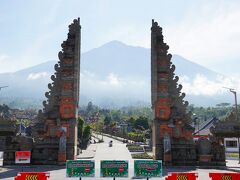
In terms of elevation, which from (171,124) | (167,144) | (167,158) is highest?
(171,124)

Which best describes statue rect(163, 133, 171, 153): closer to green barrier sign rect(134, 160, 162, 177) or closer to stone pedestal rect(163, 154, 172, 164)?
stone pedestal rect(163, 154, 172, 164)

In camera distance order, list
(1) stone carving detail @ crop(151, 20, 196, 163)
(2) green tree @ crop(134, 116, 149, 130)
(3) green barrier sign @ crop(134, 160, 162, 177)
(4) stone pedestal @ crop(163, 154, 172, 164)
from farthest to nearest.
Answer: (2) green tree @ crop(134, 116, 149, 130), (1) stone carving detail @ crop(151, 20, 196, 163), (4) stone pedestal @ crop(163, 154, 172, 164), (3) green barrier sign @ crop(134, 160, 162, 177)

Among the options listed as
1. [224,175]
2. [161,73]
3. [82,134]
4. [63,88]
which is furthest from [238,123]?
[82,134]

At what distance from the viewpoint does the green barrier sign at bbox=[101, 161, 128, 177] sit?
1526 centimetres

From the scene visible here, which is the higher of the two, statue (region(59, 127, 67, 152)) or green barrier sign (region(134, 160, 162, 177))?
statue (region(59, 127, 67, 152))

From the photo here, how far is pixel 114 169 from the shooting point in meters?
15.3

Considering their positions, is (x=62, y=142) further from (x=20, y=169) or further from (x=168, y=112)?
(x=168, y=112)

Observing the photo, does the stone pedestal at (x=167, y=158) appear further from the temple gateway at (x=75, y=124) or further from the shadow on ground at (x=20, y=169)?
the shadow on ground at (x=20, y=169)

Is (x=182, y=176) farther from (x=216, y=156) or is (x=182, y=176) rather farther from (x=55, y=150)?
(x=55, y=150)

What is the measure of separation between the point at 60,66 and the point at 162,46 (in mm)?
8675

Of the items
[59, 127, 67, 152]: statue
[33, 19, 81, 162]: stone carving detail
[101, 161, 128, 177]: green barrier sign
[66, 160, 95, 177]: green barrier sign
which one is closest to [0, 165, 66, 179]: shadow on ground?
[33, 19, 81, 162]: stone carving detail

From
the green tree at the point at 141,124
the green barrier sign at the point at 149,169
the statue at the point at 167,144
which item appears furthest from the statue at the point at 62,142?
the green tree at the point at 141,124

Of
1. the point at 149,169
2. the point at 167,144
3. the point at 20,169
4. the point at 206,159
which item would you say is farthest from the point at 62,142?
the point at 149,169

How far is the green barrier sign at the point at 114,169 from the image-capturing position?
15.3 m
